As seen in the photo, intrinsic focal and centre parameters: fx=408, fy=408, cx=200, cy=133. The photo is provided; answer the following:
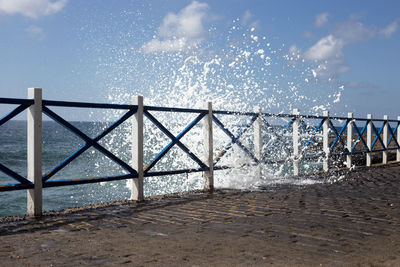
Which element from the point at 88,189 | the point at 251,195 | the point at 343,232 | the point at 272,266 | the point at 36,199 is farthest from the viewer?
the point at 88,189

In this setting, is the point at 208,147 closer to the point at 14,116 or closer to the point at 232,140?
the point at 232,140

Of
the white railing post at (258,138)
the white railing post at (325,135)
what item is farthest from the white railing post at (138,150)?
the white railing post at (325,135)

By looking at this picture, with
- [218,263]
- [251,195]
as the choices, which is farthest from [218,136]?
[218,263]

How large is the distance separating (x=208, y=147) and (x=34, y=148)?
3.68 metres

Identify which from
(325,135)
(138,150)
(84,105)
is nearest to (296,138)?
(325,135)

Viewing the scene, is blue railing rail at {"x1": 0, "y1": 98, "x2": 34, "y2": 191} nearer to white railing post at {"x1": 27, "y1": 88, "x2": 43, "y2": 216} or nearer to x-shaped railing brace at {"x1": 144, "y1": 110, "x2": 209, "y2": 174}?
white railing post at {"x1": 27, "y1": 88, "x2": 43, "y2": 216}

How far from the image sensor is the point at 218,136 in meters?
8.90

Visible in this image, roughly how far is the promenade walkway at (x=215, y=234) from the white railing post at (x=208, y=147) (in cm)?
146

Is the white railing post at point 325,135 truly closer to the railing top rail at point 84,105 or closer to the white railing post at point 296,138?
the white railing post at point 296,138

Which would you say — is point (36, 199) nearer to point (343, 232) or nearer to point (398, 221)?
point (343, 232)

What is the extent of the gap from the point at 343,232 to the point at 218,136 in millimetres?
4907

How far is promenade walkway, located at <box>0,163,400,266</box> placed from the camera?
3.28 m

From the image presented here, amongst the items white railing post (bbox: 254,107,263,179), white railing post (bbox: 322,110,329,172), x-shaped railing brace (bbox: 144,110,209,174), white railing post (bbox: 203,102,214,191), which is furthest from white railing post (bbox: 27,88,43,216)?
white railing post (bbox: 322,110,329,172)

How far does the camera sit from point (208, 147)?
8.30 meters
